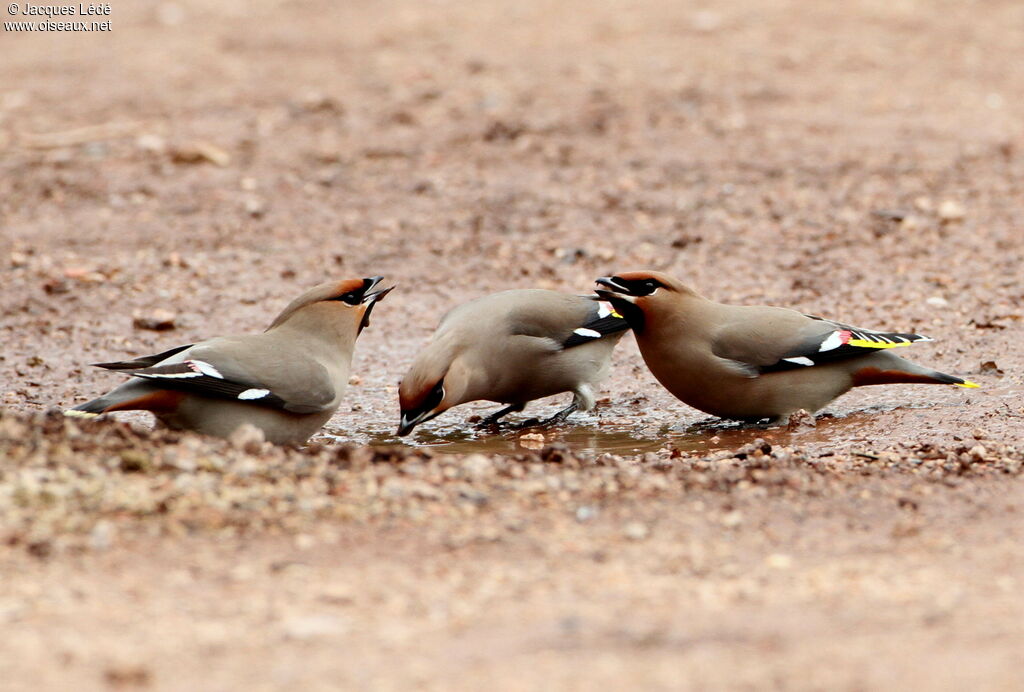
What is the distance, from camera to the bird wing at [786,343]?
23.1 feet

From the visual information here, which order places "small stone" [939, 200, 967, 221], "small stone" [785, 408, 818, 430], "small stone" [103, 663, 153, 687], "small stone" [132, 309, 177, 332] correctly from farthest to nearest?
"small stone" [939, 200, 967, 221] → "small stone" [132, 309, 177, 332] → "small stone" [785, 408, 818, 430] → "small stone" [103, 663, 153, 687]

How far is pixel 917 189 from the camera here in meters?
10.6

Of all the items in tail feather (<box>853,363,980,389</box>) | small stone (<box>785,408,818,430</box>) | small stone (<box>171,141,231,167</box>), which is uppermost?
small stone (<box>171,141,231,167</box>)

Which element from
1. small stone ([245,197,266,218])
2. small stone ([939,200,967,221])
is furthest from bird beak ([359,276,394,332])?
small stone ([939,200,967,221])

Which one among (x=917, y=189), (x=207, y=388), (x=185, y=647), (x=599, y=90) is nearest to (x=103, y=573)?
(x=185, y=647)

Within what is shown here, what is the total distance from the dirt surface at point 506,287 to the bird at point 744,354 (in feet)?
0.71

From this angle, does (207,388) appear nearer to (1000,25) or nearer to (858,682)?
(858,682)

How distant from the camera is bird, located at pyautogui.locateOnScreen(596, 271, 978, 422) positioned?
700 centimetres

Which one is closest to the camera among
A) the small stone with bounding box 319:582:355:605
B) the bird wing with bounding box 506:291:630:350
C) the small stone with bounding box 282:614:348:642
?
the small stone with bounding box 282:614:348:642

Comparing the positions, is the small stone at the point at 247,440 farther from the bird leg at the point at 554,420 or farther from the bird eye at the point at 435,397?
the bird leg at the point at 554,420

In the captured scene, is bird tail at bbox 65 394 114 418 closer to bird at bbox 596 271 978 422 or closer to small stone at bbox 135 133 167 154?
bird at bbox 596 271 978 422

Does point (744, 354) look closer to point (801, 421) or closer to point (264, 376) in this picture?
point (801, 421)

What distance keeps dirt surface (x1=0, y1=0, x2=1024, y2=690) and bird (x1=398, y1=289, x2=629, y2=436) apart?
24 centimetres

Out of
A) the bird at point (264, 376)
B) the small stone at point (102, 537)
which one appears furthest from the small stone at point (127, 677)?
the bird at point (264, 376)
